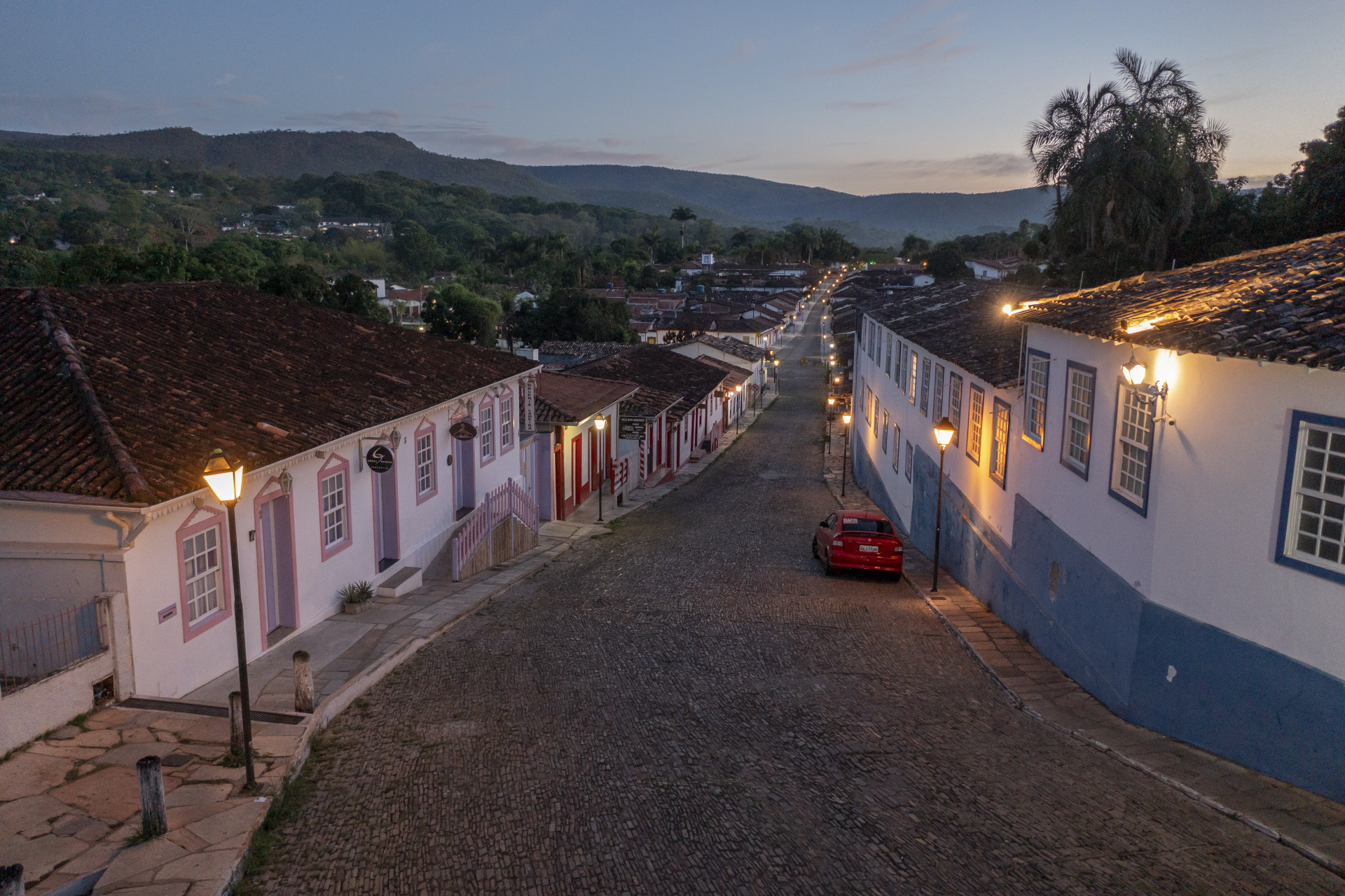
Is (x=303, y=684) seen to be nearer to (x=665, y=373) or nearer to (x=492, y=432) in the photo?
(x=492, y=432)

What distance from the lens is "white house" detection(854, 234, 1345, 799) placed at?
7.77 metres

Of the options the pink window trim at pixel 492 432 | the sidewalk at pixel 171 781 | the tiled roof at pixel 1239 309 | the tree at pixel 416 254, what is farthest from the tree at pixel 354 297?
the tree at pixel 416 254

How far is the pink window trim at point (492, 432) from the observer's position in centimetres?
1988

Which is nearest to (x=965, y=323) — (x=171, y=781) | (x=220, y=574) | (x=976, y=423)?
(x=976, y=423)

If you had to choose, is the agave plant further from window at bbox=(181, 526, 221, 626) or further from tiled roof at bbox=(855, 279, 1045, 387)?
tiled roof at bbox=(855, 279, 1045, 387)

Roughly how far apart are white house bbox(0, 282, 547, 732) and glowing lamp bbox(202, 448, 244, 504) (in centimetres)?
74

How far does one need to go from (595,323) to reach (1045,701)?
221 feet

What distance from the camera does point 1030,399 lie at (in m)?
14.3

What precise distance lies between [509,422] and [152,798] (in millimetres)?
15377

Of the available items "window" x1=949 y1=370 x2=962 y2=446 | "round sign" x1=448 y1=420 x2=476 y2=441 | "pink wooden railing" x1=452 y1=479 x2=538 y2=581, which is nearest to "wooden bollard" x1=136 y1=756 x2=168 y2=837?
"pink wooden railing" x1=452 y1=479 x2=538 y2=581

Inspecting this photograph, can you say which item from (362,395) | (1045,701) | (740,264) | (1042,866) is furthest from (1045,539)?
(740,264)

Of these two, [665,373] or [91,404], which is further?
[665,373]

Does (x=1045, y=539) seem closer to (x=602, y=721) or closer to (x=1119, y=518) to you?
(x=1119, y=518)

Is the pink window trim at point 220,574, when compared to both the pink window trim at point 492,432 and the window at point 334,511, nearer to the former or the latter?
the window at point 334,511
